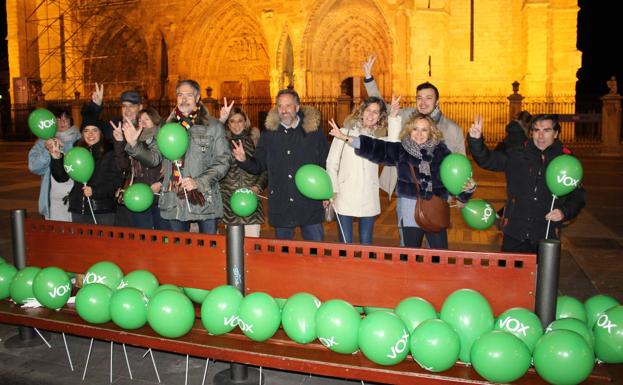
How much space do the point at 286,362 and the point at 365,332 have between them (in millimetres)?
508

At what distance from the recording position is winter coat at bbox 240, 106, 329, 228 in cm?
502

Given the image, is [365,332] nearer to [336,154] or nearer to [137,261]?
[137,261]

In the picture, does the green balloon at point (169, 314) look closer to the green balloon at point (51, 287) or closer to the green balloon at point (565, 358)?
the green balloon at point (51, 287)

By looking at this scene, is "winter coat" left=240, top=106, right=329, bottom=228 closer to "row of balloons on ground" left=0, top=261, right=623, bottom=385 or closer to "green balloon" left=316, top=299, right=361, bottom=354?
"row of balloons on ground" left=0, top=261, right=623, bottom=385

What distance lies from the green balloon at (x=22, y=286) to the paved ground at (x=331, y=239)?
53 cm

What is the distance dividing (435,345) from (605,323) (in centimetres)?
96

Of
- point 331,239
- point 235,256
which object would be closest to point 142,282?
point 235,256

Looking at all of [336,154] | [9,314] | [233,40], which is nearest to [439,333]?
[336,154]

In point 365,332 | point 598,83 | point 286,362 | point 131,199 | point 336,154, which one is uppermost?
point 598,83

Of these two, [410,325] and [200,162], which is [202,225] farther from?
[410,325]

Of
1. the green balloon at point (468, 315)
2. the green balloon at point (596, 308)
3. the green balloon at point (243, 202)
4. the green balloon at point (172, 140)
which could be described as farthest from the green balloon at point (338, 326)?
the green balloon at point (243, 202)

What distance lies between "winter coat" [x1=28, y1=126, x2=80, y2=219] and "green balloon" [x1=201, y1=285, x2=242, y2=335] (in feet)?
9.47

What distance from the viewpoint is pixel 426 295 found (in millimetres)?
3281

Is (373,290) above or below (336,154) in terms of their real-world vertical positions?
below
